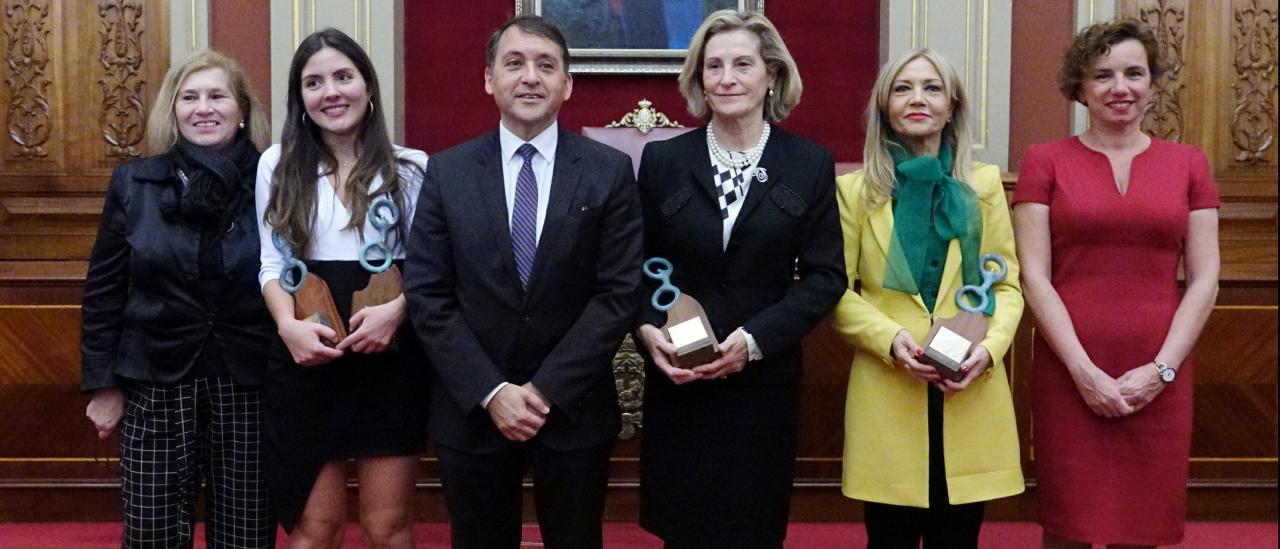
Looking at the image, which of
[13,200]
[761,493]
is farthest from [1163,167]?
[13,200]

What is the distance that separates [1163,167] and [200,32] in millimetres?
3459

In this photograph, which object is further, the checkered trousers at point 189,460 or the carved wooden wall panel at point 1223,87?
the carved wooden wall panel at point 1223,87

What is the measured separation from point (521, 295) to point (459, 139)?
2.75 meters

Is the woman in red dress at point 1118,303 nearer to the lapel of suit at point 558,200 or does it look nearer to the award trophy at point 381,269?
the lapel of suit at point 558,200

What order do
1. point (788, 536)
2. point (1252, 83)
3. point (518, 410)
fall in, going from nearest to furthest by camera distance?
point (518, 410) → point (788, 536) → point (1252, 83)

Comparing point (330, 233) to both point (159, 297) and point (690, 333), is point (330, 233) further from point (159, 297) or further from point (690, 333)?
point (690, 333)

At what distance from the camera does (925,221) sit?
248 centimetres

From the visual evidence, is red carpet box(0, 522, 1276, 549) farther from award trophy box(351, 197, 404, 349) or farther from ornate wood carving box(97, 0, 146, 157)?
ornate wood carving box(97, 0, 146, 157)

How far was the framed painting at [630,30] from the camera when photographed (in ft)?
15.6

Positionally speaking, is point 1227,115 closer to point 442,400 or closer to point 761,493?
point 761,493

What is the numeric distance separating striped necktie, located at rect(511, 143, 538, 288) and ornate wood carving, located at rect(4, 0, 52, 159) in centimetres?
286

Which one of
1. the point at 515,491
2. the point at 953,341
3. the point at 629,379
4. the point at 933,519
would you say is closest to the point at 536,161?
the point at 515,491

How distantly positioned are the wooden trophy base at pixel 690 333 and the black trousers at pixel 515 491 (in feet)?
0.79

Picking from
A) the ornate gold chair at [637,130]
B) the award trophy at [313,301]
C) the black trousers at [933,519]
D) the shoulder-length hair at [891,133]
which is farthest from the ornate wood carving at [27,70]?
the black trousers at [933,519]
